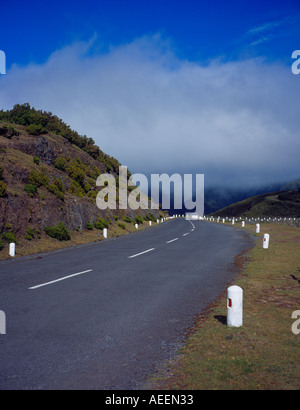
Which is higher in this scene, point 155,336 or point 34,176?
point 34,176

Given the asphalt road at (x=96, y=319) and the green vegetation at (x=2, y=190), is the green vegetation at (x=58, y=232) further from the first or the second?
the asphalt road at (x=96, y=319)

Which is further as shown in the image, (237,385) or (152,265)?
(152,265)

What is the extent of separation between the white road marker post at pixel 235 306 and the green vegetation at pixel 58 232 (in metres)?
15.0

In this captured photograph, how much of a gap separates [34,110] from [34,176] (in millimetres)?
21451

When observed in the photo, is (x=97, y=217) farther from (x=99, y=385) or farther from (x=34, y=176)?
(x=99, y=385)

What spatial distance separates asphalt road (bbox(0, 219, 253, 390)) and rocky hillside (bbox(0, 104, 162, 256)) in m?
6.93

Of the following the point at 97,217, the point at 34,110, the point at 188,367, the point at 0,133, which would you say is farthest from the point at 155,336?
the point at 34,110

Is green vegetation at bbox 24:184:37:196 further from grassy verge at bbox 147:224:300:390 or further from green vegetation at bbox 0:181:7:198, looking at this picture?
grassy verge at bbox 147:224:300:390

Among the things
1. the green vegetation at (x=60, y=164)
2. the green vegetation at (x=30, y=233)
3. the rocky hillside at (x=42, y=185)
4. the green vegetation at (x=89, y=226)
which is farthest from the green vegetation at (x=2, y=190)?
the green vegetation at (x=60, y=164)

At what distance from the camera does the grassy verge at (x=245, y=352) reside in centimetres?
344

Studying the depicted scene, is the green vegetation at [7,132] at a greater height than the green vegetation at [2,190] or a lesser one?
greater

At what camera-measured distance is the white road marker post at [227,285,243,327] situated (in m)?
4.88

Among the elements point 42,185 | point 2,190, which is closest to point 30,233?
point 2,190
